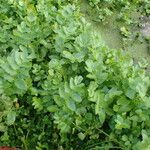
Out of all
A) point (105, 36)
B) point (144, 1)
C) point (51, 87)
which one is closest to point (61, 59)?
point (51, 87)

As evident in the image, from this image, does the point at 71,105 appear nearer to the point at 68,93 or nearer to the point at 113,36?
the point at 68,93

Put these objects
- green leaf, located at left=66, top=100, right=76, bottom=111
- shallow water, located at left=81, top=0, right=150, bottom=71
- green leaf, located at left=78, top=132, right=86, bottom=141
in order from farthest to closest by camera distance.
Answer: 1. shallow water, located at left=81, top=0, right=150, bottom=71
2. green leaf, located at left=78, top=132, right=86, bottom=141
3. green leaf, located at left=66, top=100, right=76, bottom=111

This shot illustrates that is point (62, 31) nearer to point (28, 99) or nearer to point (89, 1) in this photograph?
point (28, 99)

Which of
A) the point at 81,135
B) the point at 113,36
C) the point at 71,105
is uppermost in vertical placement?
the point at 71,105

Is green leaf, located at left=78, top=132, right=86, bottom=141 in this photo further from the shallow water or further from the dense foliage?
the shallow water

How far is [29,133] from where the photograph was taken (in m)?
3.09

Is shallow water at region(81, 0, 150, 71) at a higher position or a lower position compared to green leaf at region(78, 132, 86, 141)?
lower

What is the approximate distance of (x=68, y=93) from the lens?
2.73 m

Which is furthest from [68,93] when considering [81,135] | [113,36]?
[113,36]

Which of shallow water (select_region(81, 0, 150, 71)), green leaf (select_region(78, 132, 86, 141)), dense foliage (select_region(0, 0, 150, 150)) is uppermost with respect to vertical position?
dense foliage (select_region(0, 0, 150, 150))

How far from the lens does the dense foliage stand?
2746mm

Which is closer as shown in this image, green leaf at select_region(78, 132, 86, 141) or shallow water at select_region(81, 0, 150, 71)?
green leaf at select_region(78, 132, 86, 141)

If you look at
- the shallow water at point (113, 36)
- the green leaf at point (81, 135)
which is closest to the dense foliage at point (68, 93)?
the green leaf at point (81, 135)

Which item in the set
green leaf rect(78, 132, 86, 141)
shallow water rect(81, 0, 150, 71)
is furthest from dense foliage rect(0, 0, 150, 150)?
shallow water rect(81, 0, 150, 71)
